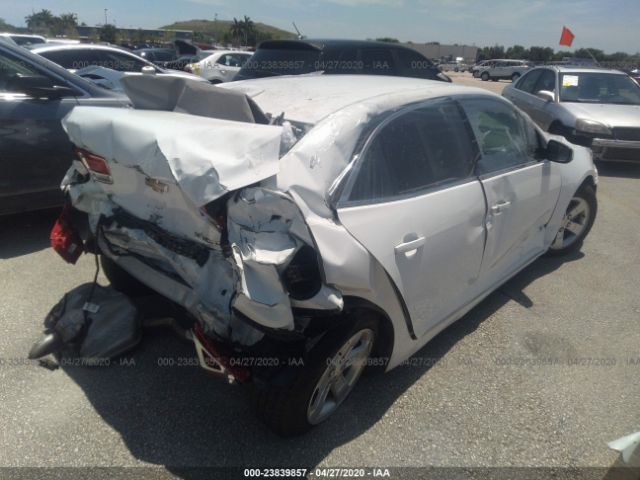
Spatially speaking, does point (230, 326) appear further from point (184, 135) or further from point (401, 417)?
point (401, 417)

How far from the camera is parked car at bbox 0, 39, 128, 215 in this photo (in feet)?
12.0

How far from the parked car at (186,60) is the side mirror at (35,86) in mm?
12103

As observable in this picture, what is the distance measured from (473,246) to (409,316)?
2.09ft

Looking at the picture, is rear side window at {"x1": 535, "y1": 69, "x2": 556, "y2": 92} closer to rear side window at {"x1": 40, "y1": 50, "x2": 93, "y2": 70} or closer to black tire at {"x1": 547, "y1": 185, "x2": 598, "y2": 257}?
black tire at {"x1": 547, "y1": 185, "x2": 598, "y2": 257}

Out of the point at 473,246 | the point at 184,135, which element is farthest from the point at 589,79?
the point at 184,135

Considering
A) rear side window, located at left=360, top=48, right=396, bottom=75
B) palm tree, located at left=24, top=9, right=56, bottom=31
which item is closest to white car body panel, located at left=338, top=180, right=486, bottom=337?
rear side window, located at left=360, top=48, right=396, bottom=75

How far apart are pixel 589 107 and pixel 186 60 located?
1543 centimetres

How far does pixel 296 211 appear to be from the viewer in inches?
68.1

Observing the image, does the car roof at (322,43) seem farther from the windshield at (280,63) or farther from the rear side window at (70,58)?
the rear side window at (70,58)

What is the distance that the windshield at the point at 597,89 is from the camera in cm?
783

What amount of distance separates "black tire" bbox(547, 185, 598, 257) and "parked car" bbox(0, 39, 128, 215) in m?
4.44

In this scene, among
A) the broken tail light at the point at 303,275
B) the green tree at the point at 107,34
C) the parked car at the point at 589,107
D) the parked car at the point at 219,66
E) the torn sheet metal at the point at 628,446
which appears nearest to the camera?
the torn sheet metal at the point at 628,446

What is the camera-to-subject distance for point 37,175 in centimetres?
383

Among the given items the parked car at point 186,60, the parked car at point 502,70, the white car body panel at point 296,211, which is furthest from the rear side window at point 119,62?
the parked car at point 502,70
